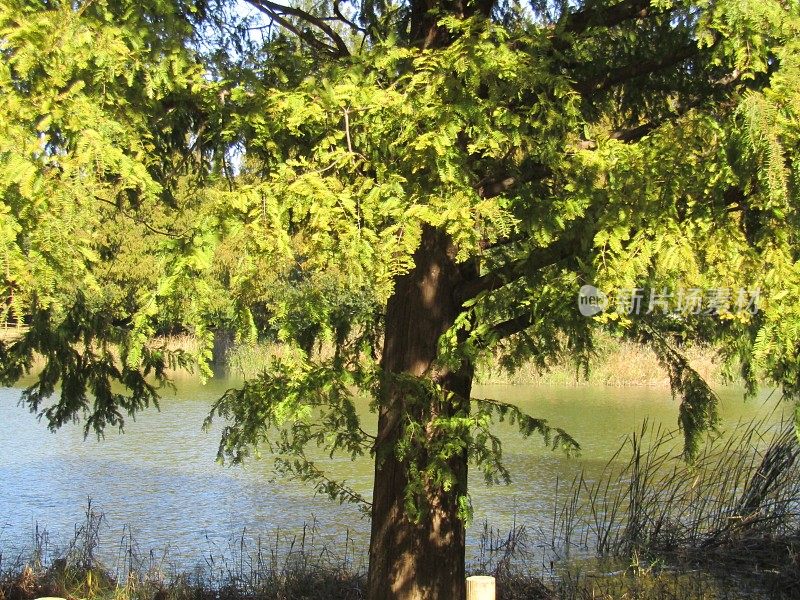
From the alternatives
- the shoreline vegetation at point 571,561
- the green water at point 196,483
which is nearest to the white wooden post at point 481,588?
the green water at point 196,483

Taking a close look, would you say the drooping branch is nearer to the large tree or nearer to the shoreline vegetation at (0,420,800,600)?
the large tree

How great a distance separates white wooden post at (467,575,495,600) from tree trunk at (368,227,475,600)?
82 centimetres

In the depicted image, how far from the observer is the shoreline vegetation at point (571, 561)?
18.7ft

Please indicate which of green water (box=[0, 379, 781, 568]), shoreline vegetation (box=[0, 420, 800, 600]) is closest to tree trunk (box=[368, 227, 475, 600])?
green water (box=[0, 379, 781, 568])

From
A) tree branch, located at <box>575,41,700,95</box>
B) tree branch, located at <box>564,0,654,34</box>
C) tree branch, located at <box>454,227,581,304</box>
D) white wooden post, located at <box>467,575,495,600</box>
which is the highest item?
tree branch, located at <box>564,0,654,34</box>

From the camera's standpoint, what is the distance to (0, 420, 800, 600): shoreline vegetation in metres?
5.71

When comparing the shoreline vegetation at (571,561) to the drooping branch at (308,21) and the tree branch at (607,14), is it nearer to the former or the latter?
the tree branch at (607,14)

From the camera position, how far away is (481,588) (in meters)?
3.10

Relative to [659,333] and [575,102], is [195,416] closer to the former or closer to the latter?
[659,333]

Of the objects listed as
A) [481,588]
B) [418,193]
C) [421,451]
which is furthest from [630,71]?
[481,588]

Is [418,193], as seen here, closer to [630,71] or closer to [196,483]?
[630,71]

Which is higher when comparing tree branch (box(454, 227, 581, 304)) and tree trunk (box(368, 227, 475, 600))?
tree branch (box(454, 227, 581, 304))

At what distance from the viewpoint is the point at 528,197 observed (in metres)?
3.54

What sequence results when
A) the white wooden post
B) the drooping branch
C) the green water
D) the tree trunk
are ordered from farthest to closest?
the green water
the drooping branch
the tree trunk
the white wooden post
